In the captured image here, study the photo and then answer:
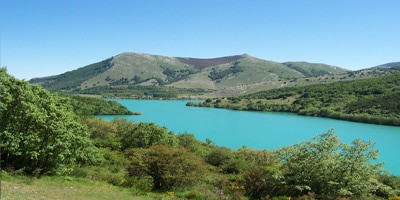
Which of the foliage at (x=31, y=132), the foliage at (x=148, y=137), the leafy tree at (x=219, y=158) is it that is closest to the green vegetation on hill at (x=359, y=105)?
the leafy tree at (x=219, y=158)

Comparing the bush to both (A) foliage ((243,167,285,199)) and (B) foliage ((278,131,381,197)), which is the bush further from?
(B) foliage ((278,131,381,197))

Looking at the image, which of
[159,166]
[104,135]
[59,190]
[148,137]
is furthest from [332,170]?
[104,135]

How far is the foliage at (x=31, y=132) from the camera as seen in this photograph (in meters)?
19.2

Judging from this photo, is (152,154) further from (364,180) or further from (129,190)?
(364,180)

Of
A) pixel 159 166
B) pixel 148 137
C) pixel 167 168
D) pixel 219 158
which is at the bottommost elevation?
pixel 219 158

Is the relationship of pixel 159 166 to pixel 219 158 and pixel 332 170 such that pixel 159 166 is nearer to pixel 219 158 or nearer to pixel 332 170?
pixel 332 170

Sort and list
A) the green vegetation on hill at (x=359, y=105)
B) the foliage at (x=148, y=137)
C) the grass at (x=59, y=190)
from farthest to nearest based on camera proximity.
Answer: the green vegetation on hill at (x=359, y=105)
the foliage at (x=148, y=137)
the grass at (x=59, y=190)

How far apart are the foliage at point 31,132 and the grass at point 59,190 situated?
1321mm

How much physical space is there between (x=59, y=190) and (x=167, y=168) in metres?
6.78

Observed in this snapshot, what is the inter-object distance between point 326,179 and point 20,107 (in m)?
18.4

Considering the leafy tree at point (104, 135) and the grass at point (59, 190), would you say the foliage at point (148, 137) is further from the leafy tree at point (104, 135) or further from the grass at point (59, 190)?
the grass at point (59, 190)

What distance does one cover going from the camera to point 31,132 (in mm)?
20078

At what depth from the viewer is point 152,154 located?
73.7ft

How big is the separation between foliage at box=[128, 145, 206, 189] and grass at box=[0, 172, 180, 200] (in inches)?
69.8
